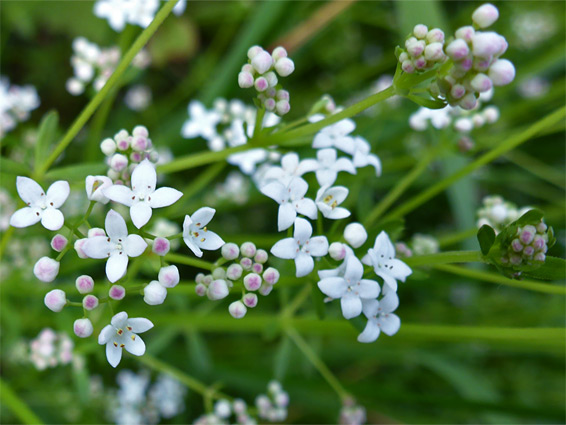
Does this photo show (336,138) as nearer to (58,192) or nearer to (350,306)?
(350,306)

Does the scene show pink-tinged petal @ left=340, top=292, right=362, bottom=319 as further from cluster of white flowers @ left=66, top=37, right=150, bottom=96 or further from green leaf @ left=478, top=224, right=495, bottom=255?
cluster of white flowers @ left=66, top=37, right=150, bottom=96

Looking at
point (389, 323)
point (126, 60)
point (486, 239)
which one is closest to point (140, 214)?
point (126, 60)

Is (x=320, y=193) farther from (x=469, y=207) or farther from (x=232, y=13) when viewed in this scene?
(x=232, y=13)

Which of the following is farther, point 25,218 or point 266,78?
point 266,78

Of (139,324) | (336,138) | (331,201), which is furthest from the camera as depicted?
(336,138)

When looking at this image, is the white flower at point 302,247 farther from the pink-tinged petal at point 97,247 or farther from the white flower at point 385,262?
the pink-tinged petal at point 97,247

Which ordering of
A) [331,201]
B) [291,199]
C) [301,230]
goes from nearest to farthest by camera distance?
1. [301,230]
2. [291,199]
3. [331,201]

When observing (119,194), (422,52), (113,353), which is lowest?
(113,353)

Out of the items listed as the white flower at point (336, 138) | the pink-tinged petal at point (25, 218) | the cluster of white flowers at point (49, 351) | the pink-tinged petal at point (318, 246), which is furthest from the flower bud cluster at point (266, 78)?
the cluster of white flowers at point (49, 351)
